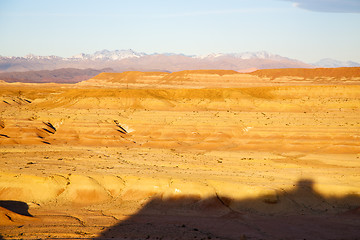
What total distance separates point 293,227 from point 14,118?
3435 centimetres

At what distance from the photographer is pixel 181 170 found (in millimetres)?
25453

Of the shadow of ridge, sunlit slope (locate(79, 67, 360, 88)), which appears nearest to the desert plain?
the shadow of ridge

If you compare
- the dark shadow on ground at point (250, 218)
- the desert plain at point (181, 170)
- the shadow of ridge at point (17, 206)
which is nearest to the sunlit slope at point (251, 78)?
the desert plain at point (181, 170)


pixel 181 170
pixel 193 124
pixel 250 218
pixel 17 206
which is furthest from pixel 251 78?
pixel 17 206

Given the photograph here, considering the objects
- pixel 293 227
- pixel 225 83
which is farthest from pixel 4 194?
pixel 225 83

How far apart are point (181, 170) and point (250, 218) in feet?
25.1

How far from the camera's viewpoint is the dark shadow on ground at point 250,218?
1633cm

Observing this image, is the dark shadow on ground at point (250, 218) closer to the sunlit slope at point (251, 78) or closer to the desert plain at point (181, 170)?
the desert plain at point (181, 170)

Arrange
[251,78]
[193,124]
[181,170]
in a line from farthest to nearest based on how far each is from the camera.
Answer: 1. [251,78]
2. [193,124]
3. [181,170]

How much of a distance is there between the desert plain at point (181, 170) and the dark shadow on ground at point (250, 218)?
5cm

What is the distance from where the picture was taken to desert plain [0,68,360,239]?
57.5 ft

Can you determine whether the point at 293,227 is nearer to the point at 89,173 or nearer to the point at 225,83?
the point at 89,173

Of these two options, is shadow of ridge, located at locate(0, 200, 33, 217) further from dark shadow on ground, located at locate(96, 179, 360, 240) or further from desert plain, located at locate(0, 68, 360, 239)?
dark shadow on ground, located at locate(96, 179, 360, 240)

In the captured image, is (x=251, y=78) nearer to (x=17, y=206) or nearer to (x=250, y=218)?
(x=250, y=218)
